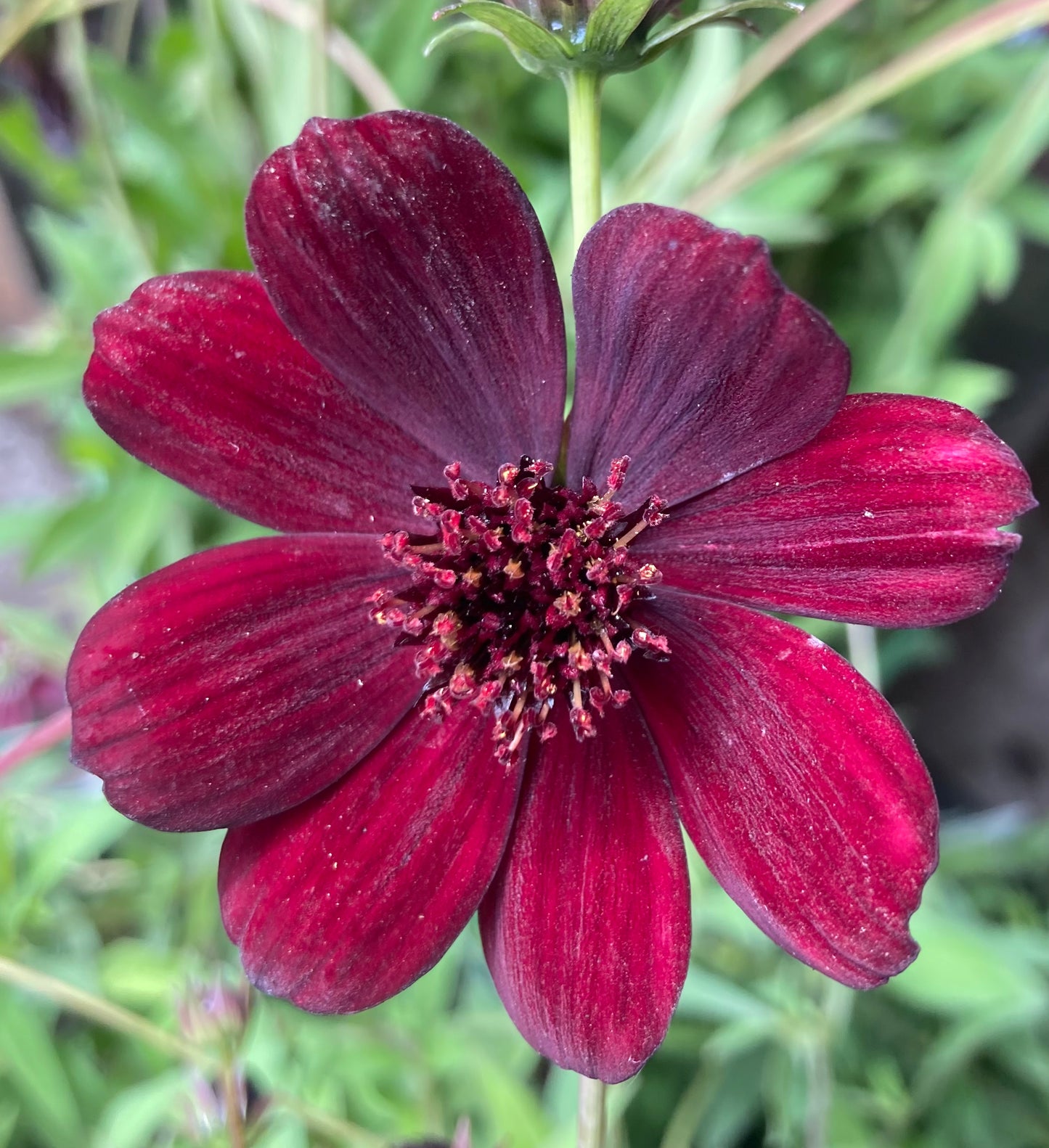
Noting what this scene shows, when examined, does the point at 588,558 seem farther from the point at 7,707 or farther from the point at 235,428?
the point at 7,707

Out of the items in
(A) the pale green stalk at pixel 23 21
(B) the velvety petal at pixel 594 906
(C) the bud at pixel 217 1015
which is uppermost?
(A) the pale green stalk at pixel 23 21

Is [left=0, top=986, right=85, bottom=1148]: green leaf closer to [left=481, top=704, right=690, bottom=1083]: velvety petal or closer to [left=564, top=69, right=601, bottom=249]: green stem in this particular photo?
[left=481, top=704, right=690, bottom=1083]: velvety petal

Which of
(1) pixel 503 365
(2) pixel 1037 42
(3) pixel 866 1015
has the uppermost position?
(1) pixel 503 365

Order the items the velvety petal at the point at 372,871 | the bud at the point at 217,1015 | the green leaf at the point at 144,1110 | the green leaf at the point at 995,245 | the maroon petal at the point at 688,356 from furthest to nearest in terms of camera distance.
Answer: the green leaf at the point at 995,245 → the green leaf at the point at 144,1110 → the bud at the point at 217,1015 → the velvety petal at the point at 372,871 → the maroon petal at the point at 688,356

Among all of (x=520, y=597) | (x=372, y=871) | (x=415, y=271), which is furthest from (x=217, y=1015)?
(x=415, y=271)

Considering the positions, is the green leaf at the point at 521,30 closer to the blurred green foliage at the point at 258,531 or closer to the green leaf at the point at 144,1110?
the blurred green foliage at the point at 258,531

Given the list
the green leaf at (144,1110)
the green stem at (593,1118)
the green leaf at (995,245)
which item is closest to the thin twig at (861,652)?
the green leaf at (995,245)

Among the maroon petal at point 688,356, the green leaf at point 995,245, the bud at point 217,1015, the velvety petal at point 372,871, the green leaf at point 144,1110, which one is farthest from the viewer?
the green leaf at point 995,245

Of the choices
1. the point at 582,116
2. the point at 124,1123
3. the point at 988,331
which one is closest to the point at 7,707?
the point at 124,1123
